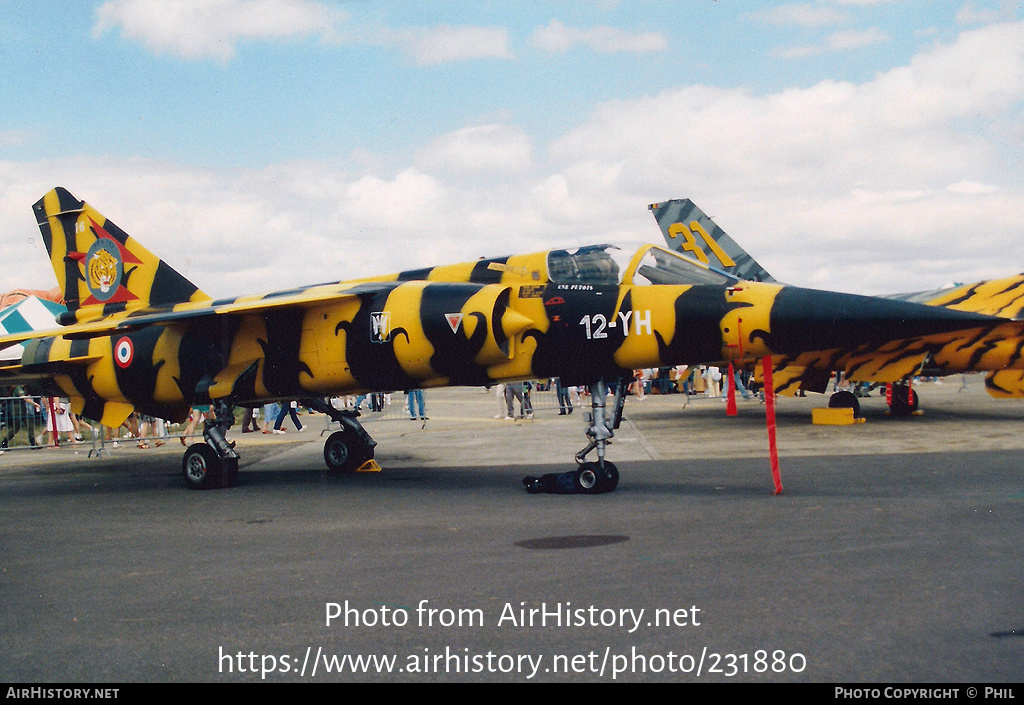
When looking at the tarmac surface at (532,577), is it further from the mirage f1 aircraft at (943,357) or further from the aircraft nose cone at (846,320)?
the mirage f1 aircraft at (943,357)

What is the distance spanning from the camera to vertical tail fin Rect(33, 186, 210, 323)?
46.0 ft

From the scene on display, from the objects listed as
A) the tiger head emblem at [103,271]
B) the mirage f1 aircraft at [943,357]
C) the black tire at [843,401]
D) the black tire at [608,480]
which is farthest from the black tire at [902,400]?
the tiger head emblem at [103,271]

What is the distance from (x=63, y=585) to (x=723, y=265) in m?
19.1

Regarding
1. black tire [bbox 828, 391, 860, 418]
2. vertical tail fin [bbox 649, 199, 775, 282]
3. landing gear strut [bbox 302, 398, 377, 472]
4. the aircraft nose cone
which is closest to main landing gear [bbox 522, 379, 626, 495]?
the aircraft nose cone

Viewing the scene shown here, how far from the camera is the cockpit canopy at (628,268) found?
9492mm

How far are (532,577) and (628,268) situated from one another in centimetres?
466

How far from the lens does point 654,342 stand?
30.3 feet

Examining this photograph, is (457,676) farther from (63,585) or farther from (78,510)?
(78,510)

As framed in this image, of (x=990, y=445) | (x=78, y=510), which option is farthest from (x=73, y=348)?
(x=990, y=445)

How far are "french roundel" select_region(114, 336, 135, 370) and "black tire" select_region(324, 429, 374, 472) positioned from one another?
304cm

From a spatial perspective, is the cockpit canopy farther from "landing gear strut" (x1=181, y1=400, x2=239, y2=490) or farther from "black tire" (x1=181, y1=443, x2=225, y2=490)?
"black tire" (x1=181, y1=443, x2=225, y2=490)

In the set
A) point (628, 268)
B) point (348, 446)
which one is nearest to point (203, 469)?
point (348, 446)

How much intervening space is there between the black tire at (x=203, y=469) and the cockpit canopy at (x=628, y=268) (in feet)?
16.4

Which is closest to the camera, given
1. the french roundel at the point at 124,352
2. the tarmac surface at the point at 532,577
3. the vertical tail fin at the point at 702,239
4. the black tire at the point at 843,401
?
the tarmac surface at the point at 532,577
